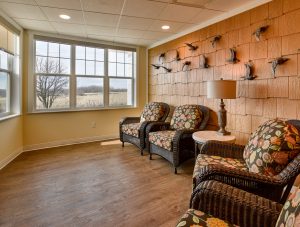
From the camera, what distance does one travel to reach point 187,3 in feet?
9.23

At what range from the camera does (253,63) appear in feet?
9.25

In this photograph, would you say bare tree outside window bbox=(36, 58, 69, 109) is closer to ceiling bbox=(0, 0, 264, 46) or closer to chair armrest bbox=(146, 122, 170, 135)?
ceiling bbox=(0, 0, 264, 46)

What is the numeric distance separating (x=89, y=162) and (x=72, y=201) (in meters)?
1.25

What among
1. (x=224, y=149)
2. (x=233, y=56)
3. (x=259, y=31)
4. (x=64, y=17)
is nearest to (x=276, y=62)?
(x=259, y=31)

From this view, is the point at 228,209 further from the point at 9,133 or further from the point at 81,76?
the point at 81,76

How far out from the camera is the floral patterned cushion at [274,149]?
1.54 m

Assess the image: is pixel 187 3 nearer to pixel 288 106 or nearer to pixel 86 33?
pixel 288 106

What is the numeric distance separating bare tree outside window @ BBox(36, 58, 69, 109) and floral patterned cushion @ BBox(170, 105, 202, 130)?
257 cm

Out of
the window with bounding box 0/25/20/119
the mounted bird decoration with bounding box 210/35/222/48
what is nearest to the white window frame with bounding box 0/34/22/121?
the window with bounding box 0/25/20/119

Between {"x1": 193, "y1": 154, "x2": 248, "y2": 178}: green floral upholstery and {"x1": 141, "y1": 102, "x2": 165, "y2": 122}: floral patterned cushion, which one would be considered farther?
{"x1": 141, "y1": 102, "x2": 165, "y2": 122}: floral patterned cushion

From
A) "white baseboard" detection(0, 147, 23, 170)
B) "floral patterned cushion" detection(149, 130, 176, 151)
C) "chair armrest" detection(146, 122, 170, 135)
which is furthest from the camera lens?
"chair armrest" detection(146, 122, 170, 135)

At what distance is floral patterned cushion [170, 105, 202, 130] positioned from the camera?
3.46 m

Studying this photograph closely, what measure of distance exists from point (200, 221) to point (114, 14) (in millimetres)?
3091

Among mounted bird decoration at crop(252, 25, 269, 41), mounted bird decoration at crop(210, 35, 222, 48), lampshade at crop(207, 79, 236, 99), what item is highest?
mounted bird decoration at crop(210, 35, 222, 48)
